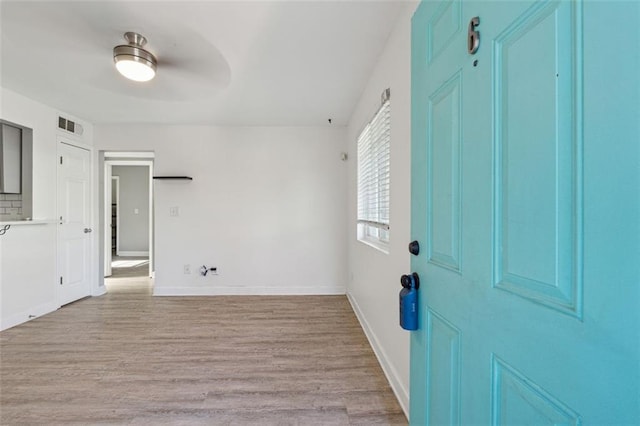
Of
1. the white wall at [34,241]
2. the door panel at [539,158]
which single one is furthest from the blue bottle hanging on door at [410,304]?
the white wall at [34,241]

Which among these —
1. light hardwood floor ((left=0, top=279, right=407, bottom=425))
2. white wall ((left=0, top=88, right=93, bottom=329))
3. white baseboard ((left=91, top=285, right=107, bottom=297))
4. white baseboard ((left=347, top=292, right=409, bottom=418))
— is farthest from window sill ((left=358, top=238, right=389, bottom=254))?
white baseboard ((left=91, top=285, right=107, bottom=297))

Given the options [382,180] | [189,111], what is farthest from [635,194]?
[189,111]

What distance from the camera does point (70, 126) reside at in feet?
12.2

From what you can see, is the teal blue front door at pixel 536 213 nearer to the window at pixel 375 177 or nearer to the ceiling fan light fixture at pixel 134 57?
the window at pixel 375 177

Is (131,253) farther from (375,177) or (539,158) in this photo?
(539,158)

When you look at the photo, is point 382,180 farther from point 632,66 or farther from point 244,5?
point 632,66

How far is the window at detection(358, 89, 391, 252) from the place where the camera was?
2.23 metres

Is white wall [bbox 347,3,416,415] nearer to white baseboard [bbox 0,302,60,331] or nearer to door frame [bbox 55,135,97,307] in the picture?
white baseboard [bbox 0,302,60,331]

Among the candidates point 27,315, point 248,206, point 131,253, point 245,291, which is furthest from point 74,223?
point 131,253

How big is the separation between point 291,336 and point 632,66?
2782 millimetres

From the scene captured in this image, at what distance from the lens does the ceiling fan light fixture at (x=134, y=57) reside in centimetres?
196

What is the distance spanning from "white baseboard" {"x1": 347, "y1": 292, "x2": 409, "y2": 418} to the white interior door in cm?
374

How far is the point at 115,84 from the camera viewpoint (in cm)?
276

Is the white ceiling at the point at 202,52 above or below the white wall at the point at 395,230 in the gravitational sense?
above
